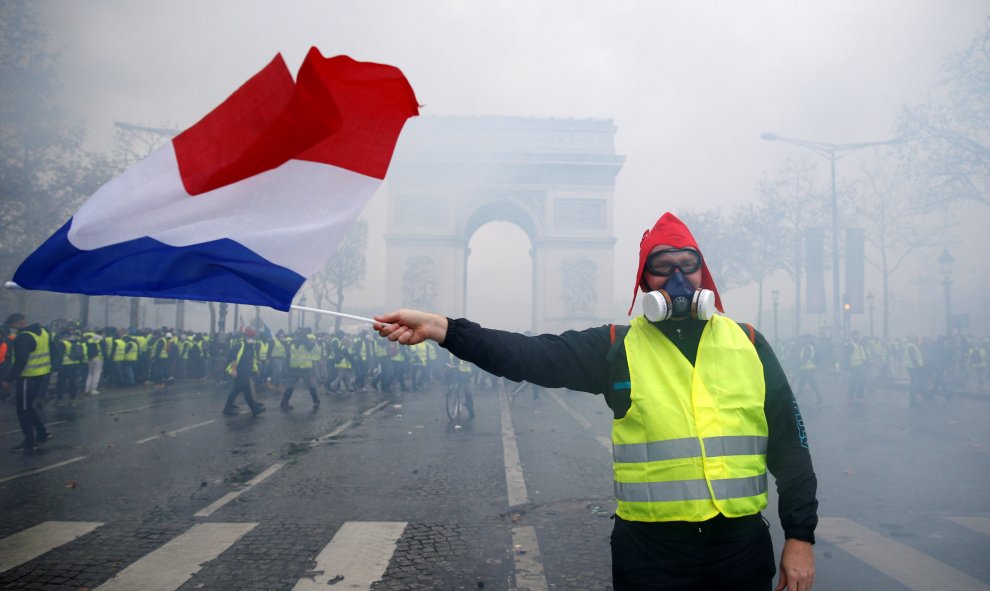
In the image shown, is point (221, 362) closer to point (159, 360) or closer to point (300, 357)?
point (159, 360)

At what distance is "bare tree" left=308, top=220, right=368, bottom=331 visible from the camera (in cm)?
4340

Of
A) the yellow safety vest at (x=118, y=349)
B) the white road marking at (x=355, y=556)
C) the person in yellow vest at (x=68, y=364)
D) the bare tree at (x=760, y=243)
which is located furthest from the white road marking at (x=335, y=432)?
the bare tree at (x=760, y=243)

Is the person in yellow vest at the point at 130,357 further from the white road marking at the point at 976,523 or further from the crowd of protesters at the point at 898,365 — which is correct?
the white road marking at the point at 976,523

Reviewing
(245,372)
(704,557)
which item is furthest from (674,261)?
(245,372)

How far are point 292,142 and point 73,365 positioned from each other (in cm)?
1506

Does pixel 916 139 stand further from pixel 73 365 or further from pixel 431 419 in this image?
pixel 73 365

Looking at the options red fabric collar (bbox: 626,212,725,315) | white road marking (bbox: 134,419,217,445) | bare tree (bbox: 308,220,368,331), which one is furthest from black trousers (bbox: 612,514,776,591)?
bare tree (bbox: 308,220,368,331)

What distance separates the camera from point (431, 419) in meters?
11.8

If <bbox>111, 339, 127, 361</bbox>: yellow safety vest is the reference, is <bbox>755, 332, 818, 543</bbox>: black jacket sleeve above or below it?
above

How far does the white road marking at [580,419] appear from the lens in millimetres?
8657

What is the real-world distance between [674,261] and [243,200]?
189 cm

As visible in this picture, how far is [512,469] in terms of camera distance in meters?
7.02

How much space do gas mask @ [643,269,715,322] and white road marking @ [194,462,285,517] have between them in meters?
4.54

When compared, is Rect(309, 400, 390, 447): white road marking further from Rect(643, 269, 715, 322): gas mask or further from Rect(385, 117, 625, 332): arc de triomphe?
Rect(385, 117, 625, 332): arc de triomphe
